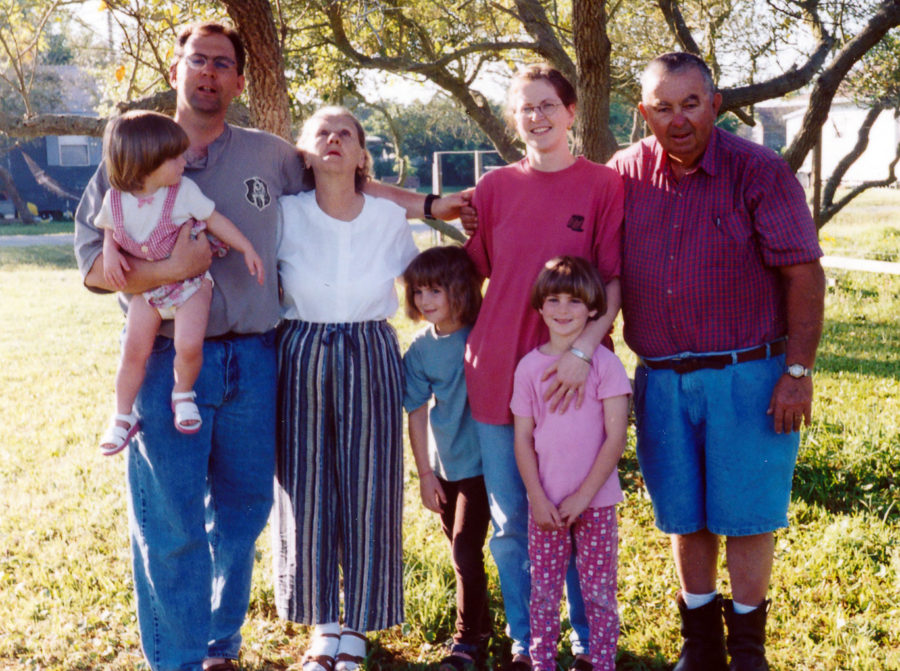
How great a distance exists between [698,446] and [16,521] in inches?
153

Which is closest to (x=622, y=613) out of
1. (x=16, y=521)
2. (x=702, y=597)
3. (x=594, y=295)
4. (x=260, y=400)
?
(x=702, y=597)

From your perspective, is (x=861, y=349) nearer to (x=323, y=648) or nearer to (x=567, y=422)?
(x=567, y=422)

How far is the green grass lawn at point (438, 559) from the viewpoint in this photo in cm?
348

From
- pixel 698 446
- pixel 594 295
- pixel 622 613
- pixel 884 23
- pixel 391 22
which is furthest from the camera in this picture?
pixel 391 22

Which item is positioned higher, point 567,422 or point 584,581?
point 567,422

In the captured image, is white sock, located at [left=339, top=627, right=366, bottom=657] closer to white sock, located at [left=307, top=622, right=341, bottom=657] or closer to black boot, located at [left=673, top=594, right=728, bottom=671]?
white sock, located at [left=307, top=622, right=341, bottom=657]

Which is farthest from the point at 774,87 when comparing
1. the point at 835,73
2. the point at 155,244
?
the point at 155,244

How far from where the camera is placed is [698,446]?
307cm

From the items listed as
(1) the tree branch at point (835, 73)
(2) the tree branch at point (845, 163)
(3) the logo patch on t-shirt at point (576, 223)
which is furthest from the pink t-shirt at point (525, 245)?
(2) the tree branch at point (845, 163)

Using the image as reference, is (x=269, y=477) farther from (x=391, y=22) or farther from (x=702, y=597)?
(x=391, y=22)

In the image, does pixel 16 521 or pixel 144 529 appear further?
pixel 16 521

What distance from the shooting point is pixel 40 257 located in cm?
1833

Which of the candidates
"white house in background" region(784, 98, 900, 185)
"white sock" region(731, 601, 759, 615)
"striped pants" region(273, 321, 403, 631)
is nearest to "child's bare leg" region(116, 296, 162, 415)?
"striped pants" region(273, 321, 403, 631)

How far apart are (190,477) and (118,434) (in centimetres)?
28
